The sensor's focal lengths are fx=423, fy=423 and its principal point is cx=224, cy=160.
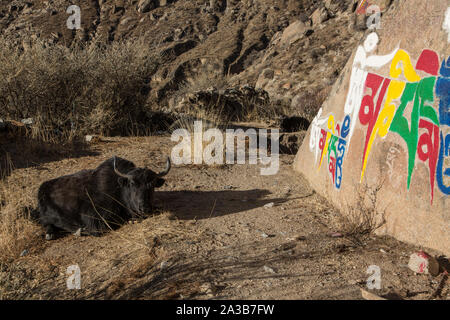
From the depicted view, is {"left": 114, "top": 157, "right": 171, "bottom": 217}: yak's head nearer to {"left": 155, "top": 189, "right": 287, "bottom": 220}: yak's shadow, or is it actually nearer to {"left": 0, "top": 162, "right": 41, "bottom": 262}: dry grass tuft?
{"left": 155, "top": 189, "right": 287, "bottom": 220}: yak's shadow

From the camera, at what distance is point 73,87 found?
9.05m

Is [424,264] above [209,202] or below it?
above

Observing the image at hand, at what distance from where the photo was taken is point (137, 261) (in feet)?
12.9

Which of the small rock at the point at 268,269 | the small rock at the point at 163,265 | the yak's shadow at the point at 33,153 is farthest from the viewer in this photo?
the yak's shadow at the point at 33,153

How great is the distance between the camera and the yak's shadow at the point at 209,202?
5.32 m

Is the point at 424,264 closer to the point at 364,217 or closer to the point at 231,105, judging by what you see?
the point at 364,217

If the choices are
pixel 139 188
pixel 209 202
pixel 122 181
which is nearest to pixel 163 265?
pixel 139 188

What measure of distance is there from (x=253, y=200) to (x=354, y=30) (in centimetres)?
2087

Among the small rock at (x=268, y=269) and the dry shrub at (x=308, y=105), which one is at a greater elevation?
the small rock at (x=268, y=269)

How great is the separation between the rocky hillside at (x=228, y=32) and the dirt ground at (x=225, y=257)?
1523 cm

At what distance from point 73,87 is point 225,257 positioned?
6565mm

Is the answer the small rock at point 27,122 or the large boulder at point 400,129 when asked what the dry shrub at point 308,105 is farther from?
the small rock at point 27,122

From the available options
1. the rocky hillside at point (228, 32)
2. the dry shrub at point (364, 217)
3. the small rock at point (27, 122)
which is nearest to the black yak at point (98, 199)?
the dry shrub at point (364, 217)
